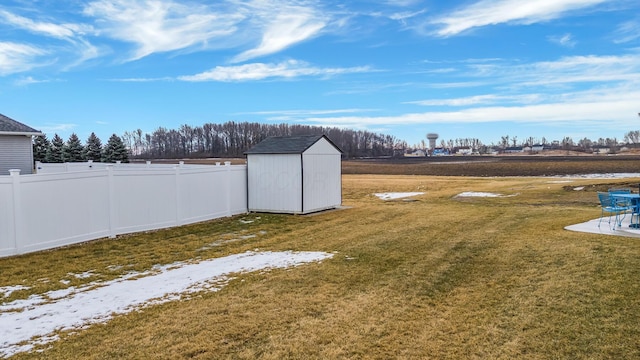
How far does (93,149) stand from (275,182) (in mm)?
39672

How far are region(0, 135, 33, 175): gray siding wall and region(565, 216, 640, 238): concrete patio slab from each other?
19487mm

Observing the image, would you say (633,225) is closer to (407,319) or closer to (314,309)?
(407,319)

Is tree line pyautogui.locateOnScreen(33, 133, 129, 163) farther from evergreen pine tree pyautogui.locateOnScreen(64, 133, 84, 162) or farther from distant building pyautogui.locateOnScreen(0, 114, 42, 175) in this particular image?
distant building pyautogui.locateOnScreen(0, 114, 42, 175)

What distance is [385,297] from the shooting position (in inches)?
228

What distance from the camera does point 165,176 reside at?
1205 cm

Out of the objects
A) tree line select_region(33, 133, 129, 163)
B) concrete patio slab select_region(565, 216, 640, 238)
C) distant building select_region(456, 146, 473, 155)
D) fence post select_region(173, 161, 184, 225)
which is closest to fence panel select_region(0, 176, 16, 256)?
fence post select_region(173, 161, 184, 225)

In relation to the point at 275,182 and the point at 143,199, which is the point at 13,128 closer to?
the point at 143,199

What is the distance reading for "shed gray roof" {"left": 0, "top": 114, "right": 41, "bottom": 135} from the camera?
17.0 metres

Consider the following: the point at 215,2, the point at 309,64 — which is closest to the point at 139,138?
the point at 309,64

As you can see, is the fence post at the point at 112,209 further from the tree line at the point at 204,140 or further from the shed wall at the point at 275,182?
the tree line at the point at 204,140

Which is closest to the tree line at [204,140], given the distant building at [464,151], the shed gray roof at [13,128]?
the distant building at [464,151]

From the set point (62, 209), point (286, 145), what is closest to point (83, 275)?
point (62, 209)

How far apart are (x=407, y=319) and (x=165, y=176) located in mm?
8972

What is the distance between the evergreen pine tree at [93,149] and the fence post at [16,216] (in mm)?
41244
